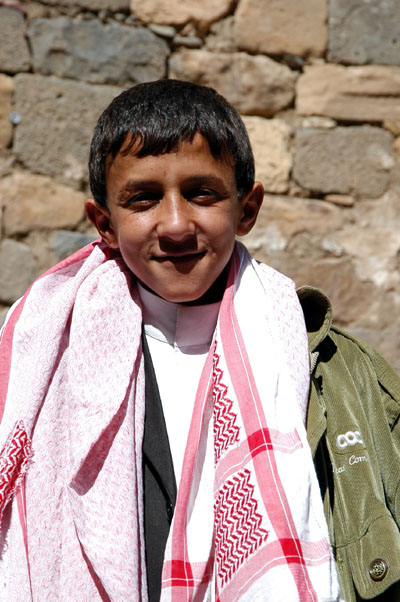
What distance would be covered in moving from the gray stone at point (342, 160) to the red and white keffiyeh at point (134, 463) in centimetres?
171

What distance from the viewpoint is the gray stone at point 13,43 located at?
9.49ft

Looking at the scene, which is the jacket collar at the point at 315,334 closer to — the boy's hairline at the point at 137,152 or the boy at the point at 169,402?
the boy at the point at 169,402

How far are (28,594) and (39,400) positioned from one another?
34 cm

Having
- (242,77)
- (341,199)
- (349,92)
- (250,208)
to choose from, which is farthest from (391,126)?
(250,208)

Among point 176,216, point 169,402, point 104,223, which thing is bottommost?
point 169,402

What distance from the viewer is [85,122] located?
2.98 m

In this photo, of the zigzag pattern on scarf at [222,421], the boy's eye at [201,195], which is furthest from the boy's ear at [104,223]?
the zigzag pattern on scarf at [222,421]

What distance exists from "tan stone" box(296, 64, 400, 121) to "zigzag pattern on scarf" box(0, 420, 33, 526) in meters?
2.17

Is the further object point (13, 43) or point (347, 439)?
point (13, 43)

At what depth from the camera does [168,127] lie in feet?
4.81

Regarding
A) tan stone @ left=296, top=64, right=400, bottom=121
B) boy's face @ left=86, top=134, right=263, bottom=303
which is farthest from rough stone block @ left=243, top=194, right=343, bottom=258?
boy's face @ left=86, top=134, right=263, bottom=303

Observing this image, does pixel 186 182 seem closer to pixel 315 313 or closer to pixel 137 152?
pixel 137 152

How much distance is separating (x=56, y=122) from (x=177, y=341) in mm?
1614

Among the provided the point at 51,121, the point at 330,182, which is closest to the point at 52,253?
the point at 51,121
